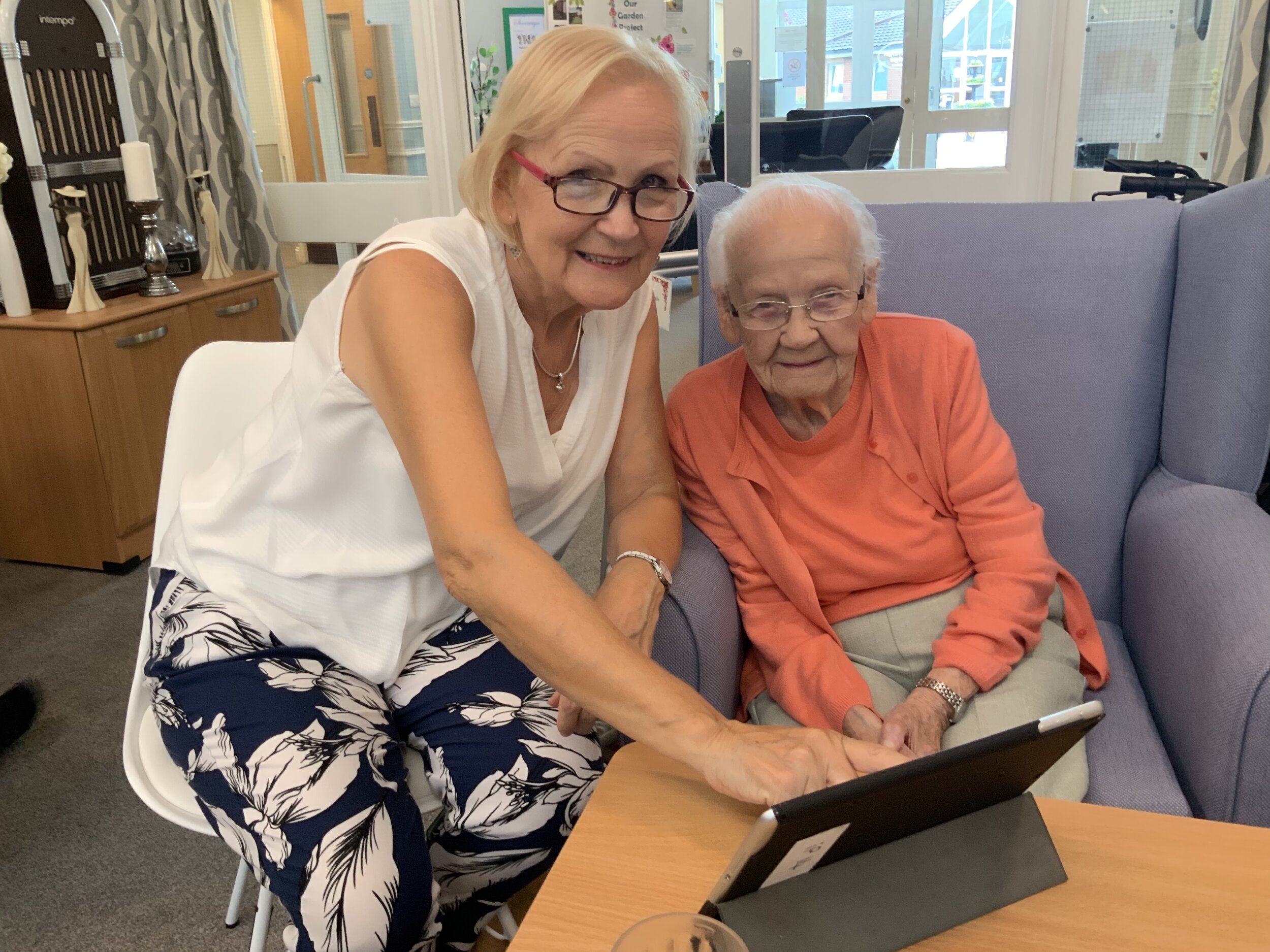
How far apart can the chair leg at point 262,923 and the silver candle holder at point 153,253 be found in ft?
7.03

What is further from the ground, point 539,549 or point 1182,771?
point 539,549

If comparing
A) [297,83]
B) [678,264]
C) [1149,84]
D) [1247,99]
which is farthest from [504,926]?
[678,264]

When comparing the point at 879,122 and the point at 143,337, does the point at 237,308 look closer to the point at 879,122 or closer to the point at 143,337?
the point at 143,337

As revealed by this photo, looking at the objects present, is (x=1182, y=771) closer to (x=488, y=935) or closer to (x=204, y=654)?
(x=488, y=935)

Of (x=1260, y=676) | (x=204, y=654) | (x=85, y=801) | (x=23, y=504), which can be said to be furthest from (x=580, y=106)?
(x=23, y=504)

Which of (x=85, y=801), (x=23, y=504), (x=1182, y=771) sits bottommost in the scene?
(x=85, y=801)

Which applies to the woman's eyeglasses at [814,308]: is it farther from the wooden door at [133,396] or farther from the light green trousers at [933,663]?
the wooden door at [133,396]

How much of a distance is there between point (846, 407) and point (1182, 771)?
0.59 m

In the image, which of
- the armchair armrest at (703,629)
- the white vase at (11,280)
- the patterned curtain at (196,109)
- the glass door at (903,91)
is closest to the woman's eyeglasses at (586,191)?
the armchair armrest at (703,629)

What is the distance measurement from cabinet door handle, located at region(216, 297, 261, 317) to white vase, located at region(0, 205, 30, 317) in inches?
21.4

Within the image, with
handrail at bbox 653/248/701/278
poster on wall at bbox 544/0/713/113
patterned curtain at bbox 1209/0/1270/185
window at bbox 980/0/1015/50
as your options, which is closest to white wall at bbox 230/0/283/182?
poster on wall at bbox 544/0/713/113

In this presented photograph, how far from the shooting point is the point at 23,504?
112 inches

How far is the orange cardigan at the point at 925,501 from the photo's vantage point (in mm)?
1241

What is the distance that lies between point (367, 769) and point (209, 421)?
64 centimetres
